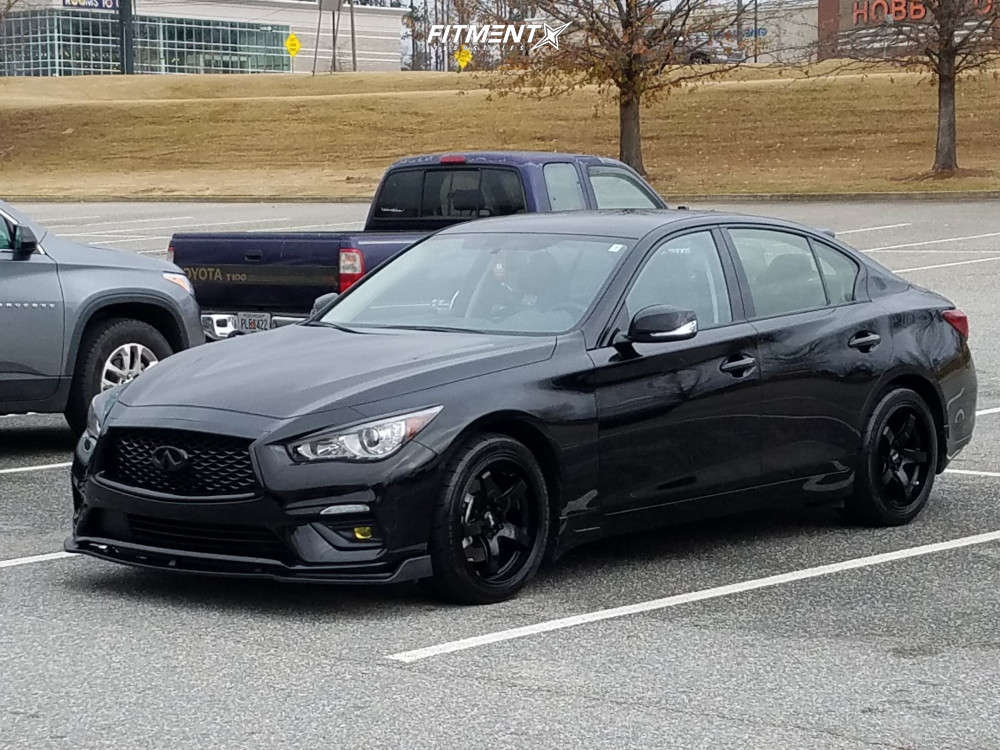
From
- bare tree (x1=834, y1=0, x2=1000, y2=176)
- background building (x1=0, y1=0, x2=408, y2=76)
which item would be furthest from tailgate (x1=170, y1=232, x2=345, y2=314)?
background building (x1=0, y1=0, x2=408, y2=76)

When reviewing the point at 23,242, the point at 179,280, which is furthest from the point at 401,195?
the point at 23,242

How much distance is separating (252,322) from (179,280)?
145 centimetres

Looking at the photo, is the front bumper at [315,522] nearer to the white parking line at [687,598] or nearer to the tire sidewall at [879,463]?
the white parking line at [687,598]

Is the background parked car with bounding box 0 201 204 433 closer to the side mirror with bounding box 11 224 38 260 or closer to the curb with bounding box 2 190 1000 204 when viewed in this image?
the side mirror with bounding box 11 224 38 260

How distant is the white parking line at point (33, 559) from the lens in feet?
25.0

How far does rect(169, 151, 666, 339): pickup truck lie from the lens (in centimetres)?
1259

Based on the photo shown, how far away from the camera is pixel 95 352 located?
36.1ft

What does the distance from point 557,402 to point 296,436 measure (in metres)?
1.10

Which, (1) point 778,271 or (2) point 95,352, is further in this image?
(2) point 95,352

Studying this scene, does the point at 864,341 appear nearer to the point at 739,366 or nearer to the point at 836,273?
the point at 836,273

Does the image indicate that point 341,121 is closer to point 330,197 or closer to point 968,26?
point 330,197

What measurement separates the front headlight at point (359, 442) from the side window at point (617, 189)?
7607mm

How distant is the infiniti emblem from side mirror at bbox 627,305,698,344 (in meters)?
1.91

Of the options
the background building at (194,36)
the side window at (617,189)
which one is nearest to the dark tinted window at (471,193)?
the side window at (617,189)
